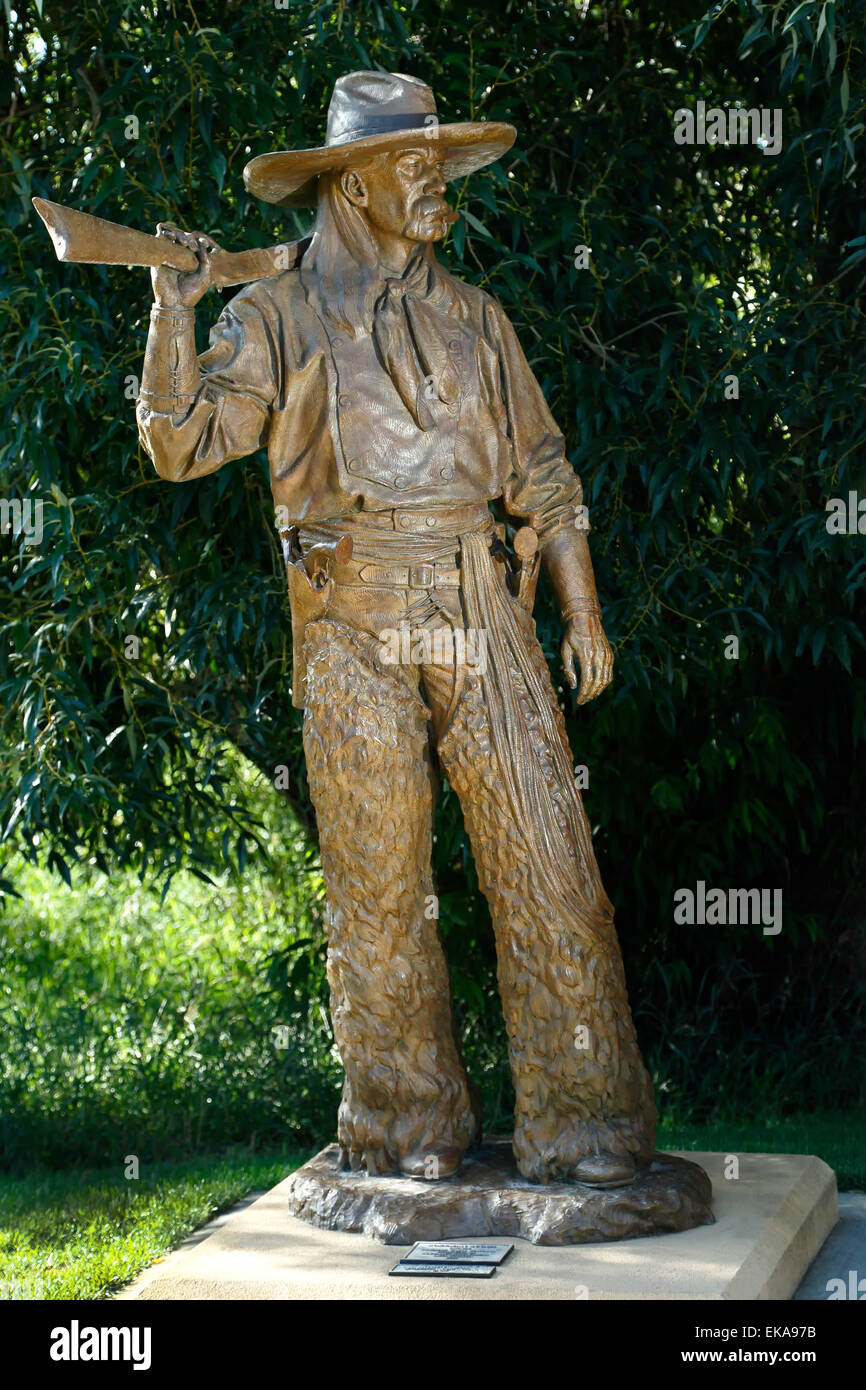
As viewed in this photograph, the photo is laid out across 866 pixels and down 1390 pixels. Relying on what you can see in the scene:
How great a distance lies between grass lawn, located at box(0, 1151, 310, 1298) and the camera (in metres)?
4.25

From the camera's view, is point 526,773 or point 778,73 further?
point 778,73

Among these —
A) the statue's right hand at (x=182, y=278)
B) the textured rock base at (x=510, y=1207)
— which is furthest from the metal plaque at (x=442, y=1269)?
the statue's right hand at (x=182, y=278)

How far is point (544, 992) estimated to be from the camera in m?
3.89

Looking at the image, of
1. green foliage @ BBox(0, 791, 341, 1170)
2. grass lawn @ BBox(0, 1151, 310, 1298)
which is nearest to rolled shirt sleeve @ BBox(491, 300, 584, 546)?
grass lawn @ BBox(0, 1151, 310, 1298)

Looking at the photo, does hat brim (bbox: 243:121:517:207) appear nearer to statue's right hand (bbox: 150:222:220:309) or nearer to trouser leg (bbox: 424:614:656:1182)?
statue's right hand (bbox: 150:222:220:309)

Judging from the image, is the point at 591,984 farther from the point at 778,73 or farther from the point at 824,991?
the point at 778,73

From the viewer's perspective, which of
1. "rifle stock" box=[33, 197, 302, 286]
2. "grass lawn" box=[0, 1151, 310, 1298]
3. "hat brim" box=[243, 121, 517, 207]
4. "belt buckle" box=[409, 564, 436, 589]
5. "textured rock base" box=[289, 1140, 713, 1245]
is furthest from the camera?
"grass lawn" box=[0, 1151, 310, 1298]

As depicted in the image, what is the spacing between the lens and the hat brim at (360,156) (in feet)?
12.4

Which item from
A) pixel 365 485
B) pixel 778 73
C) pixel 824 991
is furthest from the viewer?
pixel 824 991

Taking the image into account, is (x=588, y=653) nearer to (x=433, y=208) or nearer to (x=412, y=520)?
(x=412, y=520)

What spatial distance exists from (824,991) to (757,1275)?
2517 millimetres

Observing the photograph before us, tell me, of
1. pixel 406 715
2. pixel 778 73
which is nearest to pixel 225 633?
pixel 406 715

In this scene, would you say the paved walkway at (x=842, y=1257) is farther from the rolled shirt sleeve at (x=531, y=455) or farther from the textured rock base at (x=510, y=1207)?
the rolled shirt sleeve at (x=531, y=455)

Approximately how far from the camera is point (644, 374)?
4.95 metres
